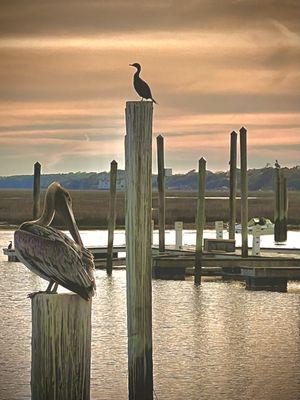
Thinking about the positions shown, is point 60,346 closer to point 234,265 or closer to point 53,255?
point 53,255

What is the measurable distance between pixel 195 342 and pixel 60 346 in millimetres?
8092

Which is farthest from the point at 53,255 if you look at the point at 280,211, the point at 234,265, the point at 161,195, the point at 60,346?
the point at 280,211

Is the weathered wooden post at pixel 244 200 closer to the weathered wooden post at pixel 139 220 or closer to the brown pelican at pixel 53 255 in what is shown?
the weathered wooden post at pixel 139 220

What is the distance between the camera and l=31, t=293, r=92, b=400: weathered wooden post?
1048 cm

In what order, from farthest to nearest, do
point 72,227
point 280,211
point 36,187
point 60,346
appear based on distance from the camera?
point 280,211, point 36,187, point 72,227, point 60,346

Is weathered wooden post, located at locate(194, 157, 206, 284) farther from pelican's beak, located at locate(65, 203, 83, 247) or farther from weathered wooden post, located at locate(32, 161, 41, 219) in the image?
pelican's beak, located at locate(65, 203, 83, 247)

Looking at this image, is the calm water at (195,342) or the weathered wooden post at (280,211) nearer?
the calm water at (195,342)

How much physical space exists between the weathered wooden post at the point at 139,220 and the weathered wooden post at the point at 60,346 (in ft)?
3.27

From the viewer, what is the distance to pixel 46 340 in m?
10.5

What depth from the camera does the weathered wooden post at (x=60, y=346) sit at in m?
10.5

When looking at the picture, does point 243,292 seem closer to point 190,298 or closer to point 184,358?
point 190,298

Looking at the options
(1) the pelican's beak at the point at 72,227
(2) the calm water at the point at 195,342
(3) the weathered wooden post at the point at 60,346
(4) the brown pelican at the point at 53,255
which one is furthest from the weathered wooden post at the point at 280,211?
(3) the weathered wooden post at the point at 60,346

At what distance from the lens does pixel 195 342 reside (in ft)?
60.4

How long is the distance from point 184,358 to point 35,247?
5912 millimetres
